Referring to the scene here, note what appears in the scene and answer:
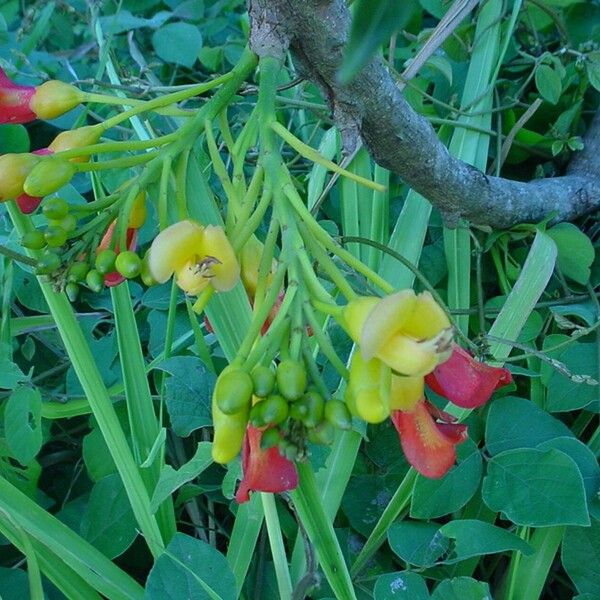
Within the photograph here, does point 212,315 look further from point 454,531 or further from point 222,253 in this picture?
point 454,531

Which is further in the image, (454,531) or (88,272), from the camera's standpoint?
(454,531)

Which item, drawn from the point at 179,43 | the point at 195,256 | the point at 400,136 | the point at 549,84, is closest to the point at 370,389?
the point at 195,256

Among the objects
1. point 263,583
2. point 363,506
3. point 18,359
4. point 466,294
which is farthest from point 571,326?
point 18,359

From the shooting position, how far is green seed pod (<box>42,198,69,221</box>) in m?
0.49

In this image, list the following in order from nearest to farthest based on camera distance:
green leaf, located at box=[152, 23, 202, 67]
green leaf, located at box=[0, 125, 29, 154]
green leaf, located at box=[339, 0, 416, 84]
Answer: green leaf, located at box=[339, 0, 416, 84] < green leaf, located at box=[0, 125, 29, 154] < green leaf, located at box=[152, 23, 202, 67]

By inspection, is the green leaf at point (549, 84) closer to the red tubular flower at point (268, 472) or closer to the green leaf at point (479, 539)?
the green leaf at point (479, 539)

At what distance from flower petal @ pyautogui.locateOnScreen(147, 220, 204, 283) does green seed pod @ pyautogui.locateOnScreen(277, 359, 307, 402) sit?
0.10m

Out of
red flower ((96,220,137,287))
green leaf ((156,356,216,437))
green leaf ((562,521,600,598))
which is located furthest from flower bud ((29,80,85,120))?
green leaf ((562,521,600,598))

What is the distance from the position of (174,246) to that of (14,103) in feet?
0.69

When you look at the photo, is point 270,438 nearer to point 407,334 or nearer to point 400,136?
point 407,334

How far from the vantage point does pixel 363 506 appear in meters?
0.77

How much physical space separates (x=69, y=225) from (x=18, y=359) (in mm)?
502

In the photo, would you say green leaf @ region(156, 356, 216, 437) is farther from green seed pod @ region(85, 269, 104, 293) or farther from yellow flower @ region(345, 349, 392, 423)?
yellow flower @ region(345, 349, 392, 423)

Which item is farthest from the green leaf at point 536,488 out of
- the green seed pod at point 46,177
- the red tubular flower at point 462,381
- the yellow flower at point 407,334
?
the green seed pod at point 46,177
